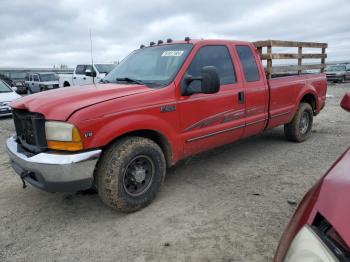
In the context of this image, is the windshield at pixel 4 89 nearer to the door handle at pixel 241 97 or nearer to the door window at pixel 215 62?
the door window at pixel 215 62

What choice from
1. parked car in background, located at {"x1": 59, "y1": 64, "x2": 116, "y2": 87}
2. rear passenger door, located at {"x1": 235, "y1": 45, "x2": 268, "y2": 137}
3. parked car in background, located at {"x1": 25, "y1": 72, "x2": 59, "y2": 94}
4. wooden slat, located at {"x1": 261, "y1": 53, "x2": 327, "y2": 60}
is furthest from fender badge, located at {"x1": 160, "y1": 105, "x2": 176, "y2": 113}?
parked car in background, located at {"x1": 25, "y1": 72, "x2": 59, "y2": 94}

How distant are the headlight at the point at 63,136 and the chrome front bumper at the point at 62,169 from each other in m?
0.07

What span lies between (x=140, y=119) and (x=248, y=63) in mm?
2293

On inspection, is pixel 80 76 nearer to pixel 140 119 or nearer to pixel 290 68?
pixel 290 68

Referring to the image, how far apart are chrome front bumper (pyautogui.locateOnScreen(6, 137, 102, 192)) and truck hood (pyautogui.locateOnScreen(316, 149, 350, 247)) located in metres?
2.23

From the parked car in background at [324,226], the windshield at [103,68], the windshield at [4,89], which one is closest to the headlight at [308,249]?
the parked car in background at [324,226]

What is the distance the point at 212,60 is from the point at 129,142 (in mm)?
1771

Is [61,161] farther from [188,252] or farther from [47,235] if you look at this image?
[188,252]

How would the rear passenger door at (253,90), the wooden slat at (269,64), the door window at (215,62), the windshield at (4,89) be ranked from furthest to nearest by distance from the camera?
the windshield at (4,89), the wooden slat at (269,64), the rear passenger door at (253,90), the door window at (215,62)

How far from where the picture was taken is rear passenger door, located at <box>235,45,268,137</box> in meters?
4.73

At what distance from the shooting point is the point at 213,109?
4.18 m

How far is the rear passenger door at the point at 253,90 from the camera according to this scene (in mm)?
4727

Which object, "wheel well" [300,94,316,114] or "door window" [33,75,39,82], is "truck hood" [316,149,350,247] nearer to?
"wheel well" [300,94,316,114]

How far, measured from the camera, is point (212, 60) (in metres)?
4.34
